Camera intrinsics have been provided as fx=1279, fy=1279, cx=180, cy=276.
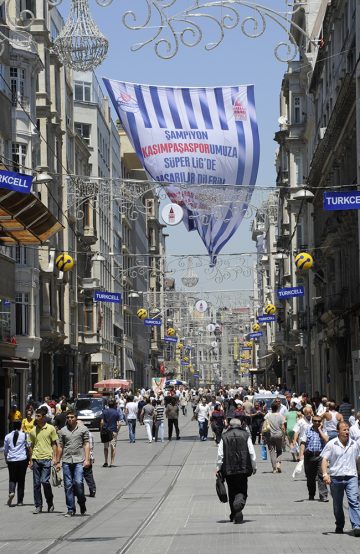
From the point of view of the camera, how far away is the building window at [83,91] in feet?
303

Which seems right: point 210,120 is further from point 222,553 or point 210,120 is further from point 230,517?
point 222,553

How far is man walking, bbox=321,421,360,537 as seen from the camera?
1680 centimetres

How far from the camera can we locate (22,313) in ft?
186

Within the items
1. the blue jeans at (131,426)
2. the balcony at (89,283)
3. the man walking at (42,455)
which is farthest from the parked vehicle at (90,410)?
the man walking at (42,455)

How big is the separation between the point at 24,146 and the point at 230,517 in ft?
125

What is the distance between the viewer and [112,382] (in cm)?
7606

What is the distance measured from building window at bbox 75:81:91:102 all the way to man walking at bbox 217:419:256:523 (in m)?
75.5

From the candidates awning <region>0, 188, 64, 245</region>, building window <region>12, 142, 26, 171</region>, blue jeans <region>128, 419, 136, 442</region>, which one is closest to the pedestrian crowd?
awning <region>0, 188, 64, 245</region>

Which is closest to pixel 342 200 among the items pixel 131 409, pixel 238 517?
pixel 238 517

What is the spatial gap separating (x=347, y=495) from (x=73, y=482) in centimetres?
542

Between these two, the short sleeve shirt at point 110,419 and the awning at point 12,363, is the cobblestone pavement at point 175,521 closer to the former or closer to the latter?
the short sleeve shirt at point 110,419

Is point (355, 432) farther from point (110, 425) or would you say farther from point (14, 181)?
point (110, 425)

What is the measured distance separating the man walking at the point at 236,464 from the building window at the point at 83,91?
7550 centimetres

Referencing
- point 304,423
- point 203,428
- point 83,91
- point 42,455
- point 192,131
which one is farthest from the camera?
point 83,91
